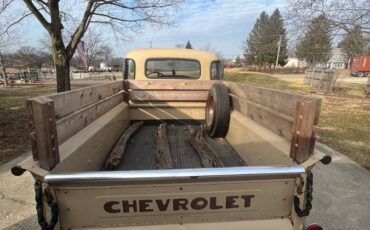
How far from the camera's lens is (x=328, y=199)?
397 centimetres

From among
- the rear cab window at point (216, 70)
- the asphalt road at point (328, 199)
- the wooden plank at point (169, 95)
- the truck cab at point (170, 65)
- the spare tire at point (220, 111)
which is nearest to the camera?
the asphalt road at point (328, 199)

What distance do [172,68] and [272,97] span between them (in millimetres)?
3401

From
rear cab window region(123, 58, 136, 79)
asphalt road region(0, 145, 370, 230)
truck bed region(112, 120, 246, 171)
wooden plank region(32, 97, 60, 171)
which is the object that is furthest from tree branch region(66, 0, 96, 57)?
wooden plank region(32, 97, 60, 171)

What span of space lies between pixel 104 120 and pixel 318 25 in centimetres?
1394

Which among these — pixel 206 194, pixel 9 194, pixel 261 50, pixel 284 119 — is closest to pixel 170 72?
pixel 9 194

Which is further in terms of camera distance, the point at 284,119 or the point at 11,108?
the point at 11,108

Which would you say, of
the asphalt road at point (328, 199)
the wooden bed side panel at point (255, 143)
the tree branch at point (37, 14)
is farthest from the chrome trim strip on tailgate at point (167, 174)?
the tree branch at point (37, 14)

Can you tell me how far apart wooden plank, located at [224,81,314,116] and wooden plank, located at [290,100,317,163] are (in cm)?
10

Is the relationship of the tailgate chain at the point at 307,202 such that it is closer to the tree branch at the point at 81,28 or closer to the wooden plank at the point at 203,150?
the wooden plank at the point at 203,150

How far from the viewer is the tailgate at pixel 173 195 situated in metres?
1.58

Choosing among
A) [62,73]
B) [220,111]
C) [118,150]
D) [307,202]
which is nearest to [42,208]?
[307,202]

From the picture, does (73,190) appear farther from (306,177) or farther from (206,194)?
(306,177)

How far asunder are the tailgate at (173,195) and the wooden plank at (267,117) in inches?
19.8

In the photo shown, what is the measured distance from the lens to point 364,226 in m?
3.29
